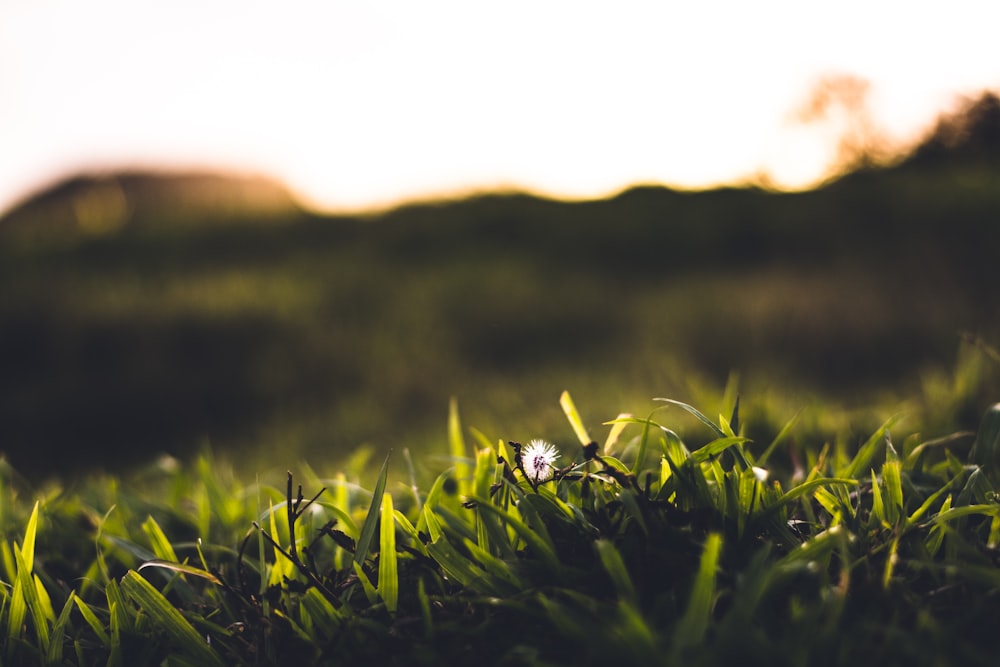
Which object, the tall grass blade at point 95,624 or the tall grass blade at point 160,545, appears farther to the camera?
the tall grass blade at point 160,545

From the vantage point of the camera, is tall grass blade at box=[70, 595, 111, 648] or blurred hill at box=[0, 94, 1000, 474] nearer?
tall grass blade at box=[70, 595, 111, 648]

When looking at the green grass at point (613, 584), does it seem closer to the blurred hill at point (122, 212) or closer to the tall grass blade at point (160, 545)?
the tall grass blade at point (160, 545)

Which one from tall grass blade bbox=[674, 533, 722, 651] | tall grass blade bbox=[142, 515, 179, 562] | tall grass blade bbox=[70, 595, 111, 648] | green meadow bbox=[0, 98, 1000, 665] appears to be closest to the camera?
tall grass blade bbox=[674, 533, 722, 651]

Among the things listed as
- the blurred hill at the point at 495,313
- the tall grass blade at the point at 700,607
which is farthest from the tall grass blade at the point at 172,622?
the blurred hill at the point at 495,313

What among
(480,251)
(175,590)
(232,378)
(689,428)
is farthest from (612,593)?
(480,251)

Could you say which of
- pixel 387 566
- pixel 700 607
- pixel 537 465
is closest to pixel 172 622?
pixel 387 566

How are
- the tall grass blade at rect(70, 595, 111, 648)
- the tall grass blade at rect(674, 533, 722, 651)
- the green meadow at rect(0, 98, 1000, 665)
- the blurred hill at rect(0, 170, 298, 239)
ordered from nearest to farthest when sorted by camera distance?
the tall grass blade at rect(674, 533, 722, 651) < the green meadow at rect(0, 98, 1000, 665) < the tall grass blade at rect(70, 595, 111, 648) < the blurred hill at rect(0, 170, 298, 239)

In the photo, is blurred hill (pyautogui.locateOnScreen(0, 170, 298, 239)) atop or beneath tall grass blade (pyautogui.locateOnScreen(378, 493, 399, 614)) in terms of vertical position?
atop

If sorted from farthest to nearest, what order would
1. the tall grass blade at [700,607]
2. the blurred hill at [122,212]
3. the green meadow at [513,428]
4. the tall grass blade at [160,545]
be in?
the blurred hill at [122,212], the tall grass blade at [160,545], the green meadow at [513,428], the tall grass blade at [700,607]

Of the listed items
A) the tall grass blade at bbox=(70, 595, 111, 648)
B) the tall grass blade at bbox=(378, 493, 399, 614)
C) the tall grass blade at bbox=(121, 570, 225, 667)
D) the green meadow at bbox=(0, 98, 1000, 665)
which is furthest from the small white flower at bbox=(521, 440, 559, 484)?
the tall grass blade at bbox=(70, 595, 111, 648)

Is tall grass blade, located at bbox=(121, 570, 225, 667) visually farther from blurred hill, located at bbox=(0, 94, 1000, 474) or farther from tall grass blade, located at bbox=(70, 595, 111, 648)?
blurred hill, located at bbox=(0, 94, 1000, 474)
